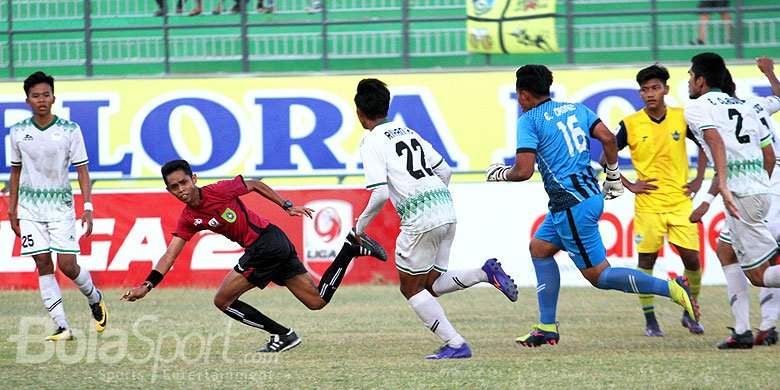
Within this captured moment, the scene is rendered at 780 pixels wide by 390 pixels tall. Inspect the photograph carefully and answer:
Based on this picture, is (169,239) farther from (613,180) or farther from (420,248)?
(613,180)

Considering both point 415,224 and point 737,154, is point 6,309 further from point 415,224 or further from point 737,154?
point 737,154

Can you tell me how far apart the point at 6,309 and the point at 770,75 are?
8.38 metres

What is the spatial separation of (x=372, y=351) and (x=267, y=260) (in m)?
1.08

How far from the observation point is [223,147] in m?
18.5

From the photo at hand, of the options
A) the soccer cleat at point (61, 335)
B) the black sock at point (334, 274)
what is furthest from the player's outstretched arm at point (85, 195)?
the black sock at point (334, 274)

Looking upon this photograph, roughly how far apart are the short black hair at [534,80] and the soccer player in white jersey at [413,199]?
2.77 ft

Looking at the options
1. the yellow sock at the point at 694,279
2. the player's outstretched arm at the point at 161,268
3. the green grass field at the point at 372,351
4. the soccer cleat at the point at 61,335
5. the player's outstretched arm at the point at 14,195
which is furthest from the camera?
the yellow sock at the point at 694,279

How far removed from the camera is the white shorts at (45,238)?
10.9 m

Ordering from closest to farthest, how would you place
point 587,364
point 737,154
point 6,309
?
1. point 587,364
2. point 737,154
3. point 6,309

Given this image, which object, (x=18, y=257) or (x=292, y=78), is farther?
(x=292, y=78)

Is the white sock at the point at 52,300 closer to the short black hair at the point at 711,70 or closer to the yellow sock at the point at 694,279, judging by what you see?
the yellow sock at the point at 694,279

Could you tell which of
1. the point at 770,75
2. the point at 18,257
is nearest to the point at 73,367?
the point at 770,75

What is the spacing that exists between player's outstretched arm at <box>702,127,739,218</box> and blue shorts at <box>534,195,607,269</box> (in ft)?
2.85

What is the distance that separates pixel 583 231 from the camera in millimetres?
9133
